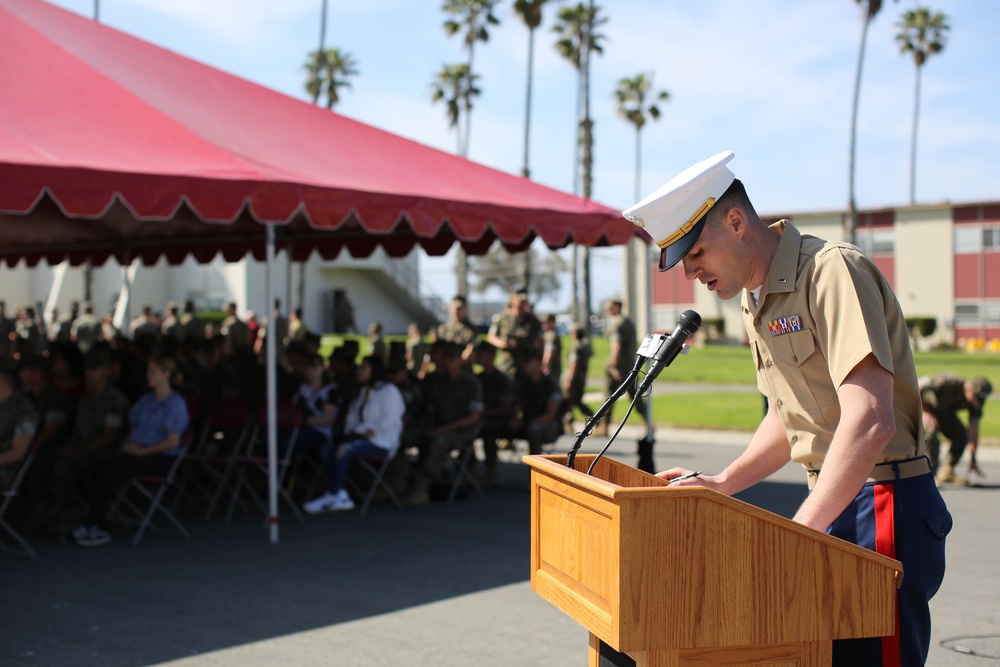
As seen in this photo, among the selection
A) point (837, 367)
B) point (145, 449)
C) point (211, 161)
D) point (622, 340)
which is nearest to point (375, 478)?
point (145, 449)

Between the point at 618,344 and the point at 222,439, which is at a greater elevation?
the point at 618,344

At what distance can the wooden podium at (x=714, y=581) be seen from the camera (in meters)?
2.09

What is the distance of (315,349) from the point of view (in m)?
11.3

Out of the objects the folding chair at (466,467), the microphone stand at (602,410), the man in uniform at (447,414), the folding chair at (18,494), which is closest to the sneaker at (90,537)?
the folding chair at (18,494)

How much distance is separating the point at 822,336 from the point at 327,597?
4376mm

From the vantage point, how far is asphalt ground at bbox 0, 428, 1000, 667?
201 inches

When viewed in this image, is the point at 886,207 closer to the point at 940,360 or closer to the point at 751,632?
the point at 940,360

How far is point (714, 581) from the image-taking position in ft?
7.05

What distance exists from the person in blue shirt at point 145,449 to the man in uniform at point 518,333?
5.53m

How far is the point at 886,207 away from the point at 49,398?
44.4m

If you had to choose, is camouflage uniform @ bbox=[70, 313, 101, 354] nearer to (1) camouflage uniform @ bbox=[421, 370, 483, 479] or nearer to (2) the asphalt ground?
(1) camouflage uniform @ bbox=[421, 370, 483, 479]

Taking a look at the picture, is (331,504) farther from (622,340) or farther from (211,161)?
(622,340)

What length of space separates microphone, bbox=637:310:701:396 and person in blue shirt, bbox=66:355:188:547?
618 cm

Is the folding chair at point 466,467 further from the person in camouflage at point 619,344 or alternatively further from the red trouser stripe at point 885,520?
the red trouser stripe at point 885,520
